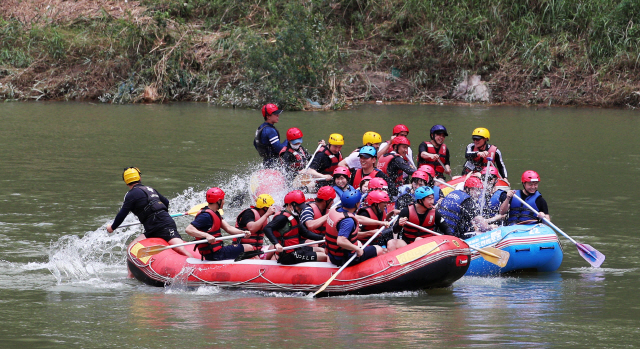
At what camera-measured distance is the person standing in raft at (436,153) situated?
12.8 m

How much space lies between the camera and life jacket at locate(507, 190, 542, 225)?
10.7 m

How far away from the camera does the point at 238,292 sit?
9.31 meters

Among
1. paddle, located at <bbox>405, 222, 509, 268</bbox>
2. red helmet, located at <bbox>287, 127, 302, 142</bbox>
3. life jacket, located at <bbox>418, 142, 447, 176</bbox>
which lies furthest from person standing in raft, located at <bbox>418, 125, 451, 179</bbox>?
paddle, located at <bbox>405, 222, 509, 268</bbox>

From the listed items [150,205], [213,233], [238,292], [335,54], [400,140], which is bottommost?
[238,292]

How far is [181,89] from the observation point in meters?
29.9

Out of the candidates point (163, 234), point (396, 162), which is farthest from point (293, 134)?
point (163, 234)

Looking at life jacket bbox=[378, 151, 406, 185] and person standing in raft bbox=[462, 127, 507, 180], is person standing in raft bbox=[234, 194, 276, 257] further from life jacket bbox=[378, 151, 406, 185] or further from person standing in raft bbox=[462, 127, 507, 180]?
person standing in raft bbox=[462, 127, 507, 180]

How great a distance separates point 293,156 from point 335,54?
15.6m

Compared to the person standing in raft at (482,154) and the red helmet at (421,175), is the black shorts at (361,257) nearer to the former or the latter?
the red helmet at (421,175)

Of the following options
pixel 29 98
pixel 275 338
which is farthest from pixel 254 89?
pixel 275 338

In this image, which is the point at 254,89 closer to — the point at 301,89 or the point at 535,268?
the point at 301,89

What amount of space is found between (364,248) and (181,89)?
71.6 ft

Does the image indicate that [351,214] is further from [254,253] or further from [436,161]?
[436,161]

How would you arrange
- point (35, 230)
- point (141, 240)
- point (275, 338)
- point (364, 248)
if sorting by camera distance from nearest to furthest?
point (275, 338)
point (364, 248)
point (141, 240)
point (35, 230)
